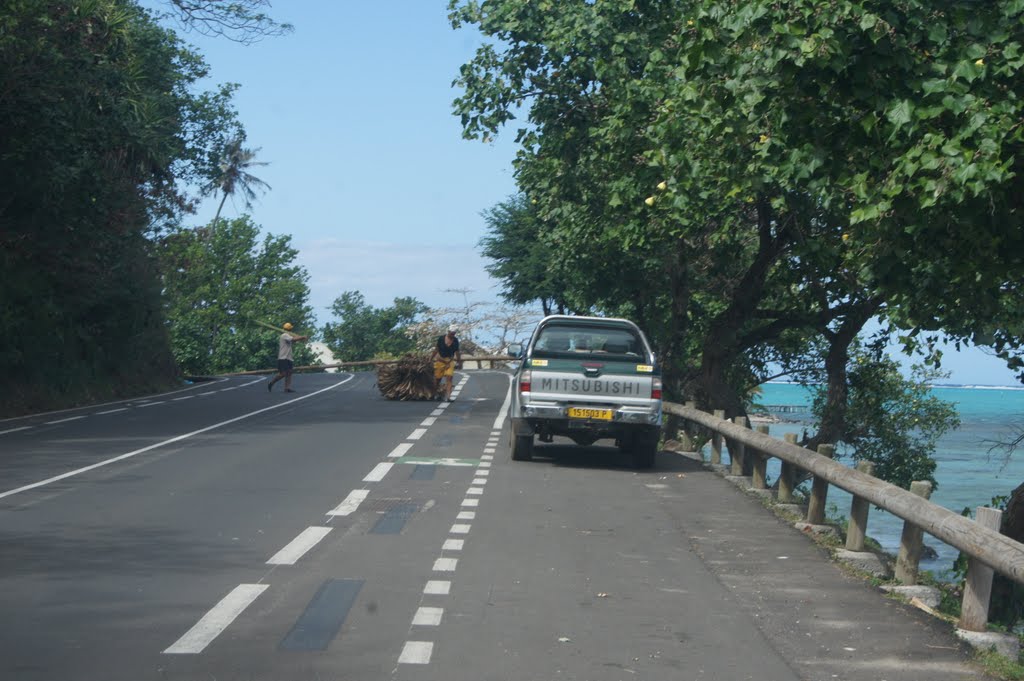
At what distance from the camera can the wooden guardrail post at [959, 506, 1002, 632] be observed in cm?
772

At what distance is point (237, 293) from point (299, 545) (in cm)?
8347

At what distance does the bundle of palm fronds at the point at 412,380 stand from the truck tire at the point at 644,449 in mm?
14696

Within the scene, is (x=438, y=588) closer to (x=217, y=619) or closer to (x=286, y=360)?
(x=217, y=619)

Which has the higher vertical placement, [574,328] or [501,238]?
[501,238]

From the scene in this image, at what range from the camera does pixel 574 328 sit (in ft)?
60.1

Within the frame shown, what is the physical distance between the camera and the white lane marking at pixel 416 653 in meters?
6.57

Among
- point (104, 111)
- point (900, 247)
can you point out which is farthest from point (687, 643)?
point (104, 111)

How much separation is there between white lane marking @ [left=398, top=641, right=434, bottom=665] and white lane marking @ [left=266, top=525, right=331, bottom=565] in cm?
261

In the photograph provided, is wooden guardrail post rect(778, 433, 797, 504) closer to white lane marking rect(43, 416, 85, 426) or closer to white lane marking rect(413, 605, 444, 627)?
white lane marking rect(413, 605, 444, 627)

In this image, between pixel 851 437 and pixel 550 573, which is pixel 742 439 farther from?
pixel 851 437

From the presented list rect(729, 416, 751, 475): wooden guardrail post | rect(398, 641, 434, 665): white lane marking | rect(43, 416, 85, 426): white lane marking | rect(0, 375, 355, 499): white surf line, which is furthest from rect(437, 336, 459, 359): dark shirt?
rect(398, 641, 434, 665): white lane marking

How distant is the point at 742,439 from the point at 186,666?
10.6 metres

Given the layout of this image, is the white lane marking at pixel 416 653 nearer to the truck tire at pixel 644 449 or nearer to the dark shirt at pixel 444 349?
the truck tire at pixel 644 449

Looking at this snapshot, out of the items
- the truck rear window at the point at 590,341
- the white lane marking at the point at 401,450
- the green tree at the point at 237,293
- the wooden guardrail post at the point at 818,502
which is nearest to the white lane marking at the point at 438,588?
the wooden guardrail post at the point at 818,502
